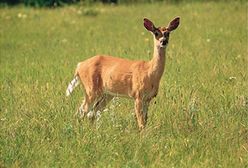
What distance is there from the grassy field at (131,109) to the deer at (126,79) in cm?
13

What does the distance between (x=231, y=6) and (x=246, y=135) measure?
538 inches

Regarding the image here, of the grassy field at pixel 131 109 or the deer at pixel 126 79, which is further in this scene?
the deer at pixel 126 79

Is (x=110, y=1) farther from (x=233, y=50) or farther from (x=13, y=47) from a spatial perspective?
(x=233, y=50)

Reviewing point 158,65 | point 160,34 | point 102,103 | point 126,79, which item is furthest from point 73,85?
point 160,34

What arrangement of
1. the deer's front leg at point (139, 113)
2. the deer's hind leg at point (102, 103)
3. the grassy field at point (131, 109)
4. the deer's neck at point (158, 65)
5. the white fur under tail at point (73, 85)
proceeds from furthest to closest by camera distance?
the white fur under tail at point (73, 85) → the deer's hind leg at point (102, 103) → the deer's neck at point (158, 65) → the deer's front leg at point (139, 113) → the grassy field at point (131, 109)

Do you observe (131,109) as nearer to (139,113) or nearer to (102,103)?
(102,103)

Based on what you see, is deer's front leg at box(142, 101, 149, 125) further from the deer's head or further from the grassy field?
the deer's head

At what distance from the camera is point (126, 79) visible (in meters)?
7.86

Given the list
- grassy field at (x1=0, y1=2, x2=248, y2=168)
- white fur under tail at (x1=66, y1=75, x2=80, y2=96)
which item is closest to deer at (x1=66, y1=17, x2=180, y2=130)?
white fur under tail at (x1=66, y1=75, x2=80, y2=96)

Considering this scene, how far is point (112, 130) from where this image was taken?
22.5 ft

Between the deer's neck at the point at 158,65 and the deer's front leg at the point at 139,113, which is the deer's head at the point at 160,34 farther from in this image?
the deer's front leg at the point at 139,113

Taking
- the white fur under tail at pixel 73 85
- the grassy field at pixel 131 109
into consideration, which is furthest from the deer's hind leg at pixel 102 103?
the white fur under tail at pixel 73 85

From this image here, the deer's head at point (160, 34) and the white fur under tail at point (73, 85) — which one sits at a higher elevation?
the deer's head at point (160, 34)

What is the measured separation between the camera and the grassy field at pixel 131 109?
6.37 meters
